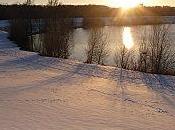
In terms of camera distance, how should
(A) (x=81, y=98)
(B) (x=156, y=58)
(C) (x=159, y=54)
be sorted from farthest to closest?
(B) (x=156, y=58) < (C) (x=159, y=54) < (A) (x=81, y=98)

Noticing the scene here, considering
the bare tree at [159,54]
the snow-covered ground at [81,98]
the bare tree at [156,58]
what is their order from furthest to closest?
the bare tree at [159,54] → the bare tree at [156,58] → the snow-covered ground at [81,98]

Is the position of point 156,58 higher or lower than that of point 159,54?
lower

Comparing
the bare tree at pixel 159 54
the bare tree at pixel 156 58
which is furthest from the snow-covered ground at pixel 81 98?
the bare tree at pixel 159 54

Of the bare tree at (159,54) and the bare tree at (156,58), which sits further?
the bare tree at (159,54)

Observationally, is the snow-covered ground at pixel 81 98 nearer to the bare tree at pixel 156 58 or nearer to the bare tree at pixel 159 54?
the bare tree at pixel 156 58

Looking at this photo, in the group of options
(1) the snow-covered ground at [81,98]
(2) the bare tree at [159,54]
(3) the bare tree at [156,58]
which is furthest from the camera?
(2) the bare tree at [159,54]

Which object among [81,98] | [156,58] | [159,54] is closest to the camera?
[81,98]

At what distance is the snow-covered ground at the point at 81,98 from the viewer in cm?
1038

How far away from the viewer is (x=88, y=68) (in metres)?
20.0

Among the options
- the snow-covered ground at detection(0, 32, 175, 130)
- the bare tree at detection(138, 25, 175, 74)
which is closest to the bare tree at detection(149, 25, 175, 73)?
the bare tree at detection(138, 25, 175, 74)

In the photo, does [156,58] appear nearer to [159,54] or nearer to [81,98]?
[159,54]

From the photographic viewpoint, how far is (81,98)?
43.3ft

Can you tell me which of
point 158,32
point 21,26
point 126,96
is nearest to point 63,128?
point 126,96

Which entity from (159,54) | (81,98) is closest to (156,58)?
(159,54)
